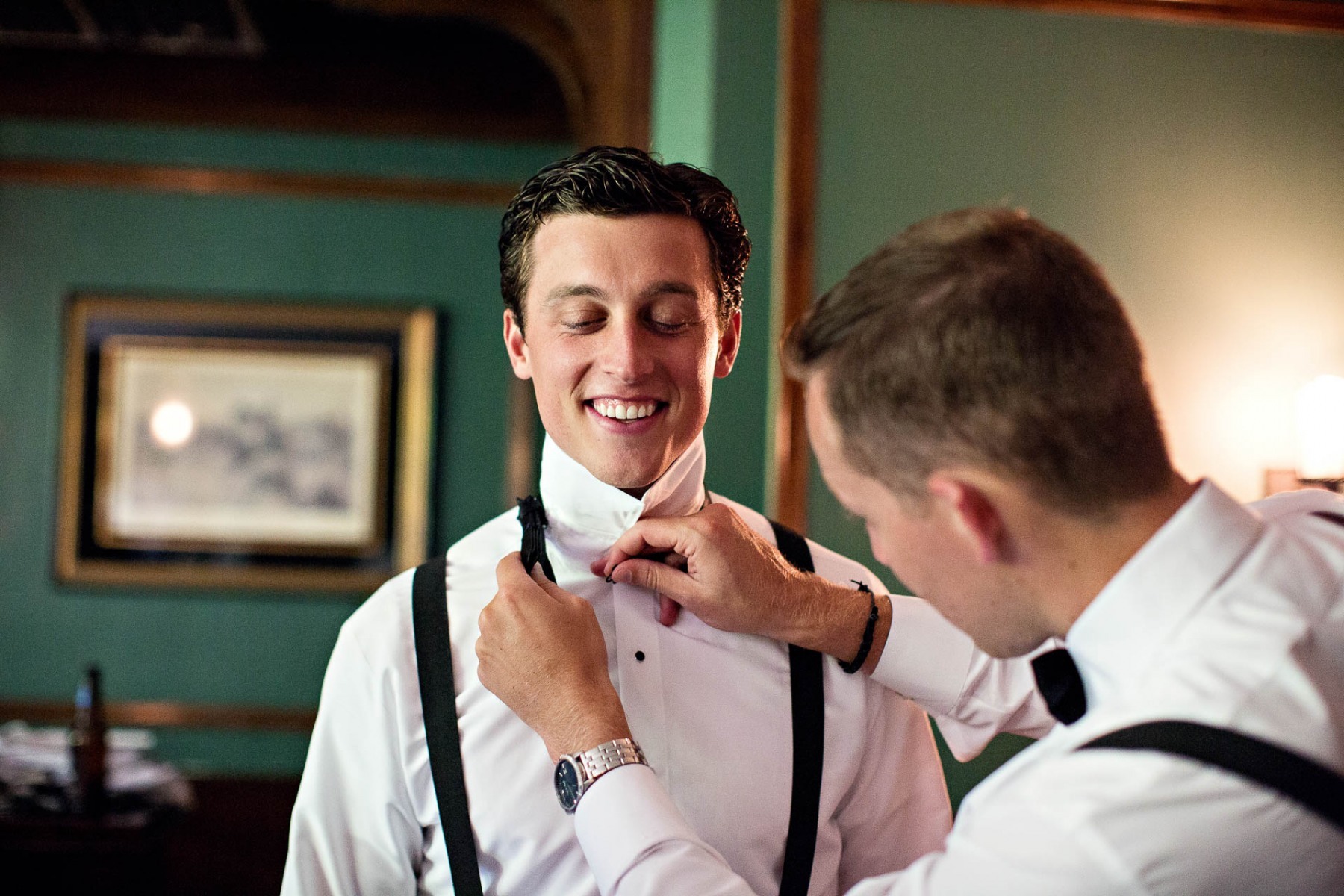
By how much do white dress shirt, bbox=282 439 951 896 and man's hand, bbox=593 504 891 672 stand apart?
0.05m

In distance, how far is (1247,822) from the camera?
2.44ft

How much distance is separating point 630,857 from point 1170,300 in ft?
5.53

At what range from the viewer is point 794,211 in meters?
2.09

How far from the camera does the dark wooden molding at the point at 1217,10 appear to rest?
2146 millimetres

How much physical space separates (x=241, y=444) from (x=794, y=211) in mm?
3151

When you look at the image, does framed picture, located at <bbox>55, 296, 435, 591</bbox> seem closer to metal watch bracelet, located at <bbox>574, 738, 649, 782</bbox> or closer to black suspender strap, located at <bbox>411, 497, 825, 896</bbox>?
black suspender strap, located at <bbox>411, 497, 825, 896</bbox>

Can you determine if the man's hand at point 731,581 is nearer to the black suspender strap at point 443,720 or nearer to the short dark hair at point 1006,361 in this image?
the black suspender strap at point 443,720

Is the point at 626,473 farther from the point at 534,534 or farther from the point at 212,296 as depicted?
the point at 212,296

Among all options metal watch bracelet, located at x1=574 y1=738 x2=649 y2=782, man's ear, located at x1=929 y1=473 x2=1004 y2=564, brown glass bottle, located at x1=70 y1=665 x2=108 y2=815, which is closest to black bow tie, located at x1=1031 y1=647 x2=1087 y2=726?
man's ear, located at x1=929 y1=473 x2=1004 y2=564

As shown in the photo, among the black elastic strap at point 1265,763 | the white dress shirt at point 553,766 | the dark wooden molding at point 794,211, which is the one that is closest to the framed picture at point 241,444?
the dark wooden molding at point 794,211

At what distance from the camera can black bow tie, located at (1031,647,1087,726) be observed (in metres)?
0.96

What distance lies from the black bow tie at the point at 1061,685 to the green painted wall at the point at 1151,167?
109 cm

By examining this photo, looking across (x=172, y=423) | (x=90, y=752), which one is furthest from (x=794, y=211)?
(x=172, y=423)

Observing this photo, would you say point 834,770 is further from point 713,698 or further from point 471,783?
point 471,783
